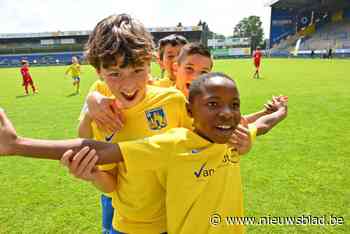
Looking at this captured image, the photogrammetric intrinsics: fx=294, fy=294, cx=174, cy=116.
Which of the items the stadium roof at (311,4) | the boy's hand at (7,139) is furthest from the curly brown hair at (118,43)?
the stadium roof at (311,4)

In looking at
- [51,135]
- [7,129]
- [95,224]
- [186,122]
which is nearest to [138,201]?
[186,122]

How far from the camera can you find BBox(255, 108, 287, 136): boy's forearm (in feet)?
6.06

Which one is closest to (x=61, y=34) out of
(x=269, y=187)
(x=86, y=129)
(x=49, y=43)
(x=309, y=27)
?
(x=49, y=43)

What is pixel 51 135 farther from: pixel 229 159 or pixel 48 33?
pixel 48 33

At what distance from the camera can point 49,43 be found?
6297 centimetres

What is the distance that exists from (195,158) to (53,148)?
0.61 meters

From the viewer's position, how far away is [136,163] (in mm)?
1278

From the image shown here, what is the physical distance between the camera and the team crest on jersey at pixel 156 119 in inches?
58.2

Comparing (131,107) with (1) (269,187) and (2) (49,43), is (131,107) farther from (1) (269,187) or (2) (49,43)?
(2) (49,43)

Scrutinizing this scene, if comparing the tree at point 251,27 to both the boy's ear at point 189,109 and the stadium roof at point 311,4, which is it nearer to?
the stadium roof at point 311,4

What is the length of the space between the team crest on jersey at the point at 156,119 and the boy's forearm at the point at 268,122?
66cm

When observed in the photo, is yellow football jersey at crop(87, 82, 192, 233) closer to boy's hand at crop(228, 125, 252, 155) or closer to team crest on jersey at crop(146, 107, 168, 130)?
team crest on jersey at crop(146, 107, 168, 130)

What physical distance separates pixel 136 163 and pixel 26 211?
299 cm
